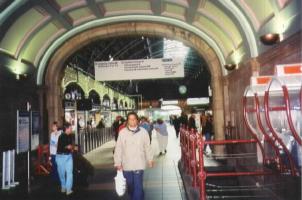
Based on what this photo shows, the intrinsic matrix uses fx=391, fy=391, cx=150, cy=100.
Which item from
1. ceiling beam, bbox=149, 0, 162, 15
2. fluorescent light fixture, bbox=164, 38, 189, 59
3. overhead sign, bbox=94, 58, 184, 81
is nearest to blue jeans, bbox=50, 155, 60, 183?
overhead sign, bbox=94, 58, 184, 81

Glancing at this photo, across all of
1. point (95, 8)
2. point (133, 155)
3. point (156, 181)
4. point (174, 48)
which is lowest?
point (156, 181)

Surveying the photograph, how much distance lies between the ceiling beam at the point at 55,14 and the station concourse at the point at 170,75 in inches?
1.4

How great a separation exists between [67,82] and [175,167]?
7058 millimetres

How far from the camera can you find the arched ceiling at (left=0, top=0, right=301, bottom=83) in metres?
8.38

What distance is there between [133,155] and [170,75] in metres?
7.37

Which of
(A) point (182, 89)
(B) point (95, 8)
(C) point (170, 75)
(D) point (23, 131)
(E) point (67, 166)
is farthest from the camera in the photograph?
(A) point (182, 89)

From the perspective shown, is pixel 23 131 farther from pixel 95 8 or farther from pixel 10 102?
pixel 95 8

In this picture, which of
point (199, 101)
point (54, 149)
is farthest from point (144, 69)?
point (199, 101)

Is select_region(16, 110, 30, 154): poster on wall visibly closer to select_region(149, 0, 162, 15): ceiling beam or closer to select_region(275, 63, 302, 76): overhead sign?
select_region(149, 0, 162, 15): ceiling beam

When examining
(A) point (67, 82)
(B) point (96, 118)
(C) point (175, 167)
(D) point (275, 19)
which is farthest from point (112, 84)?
(D) point (275, 19)

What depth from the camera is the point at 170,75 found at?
12875 mm

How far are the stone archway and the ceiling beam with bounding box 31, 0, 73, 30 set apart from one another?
967mm

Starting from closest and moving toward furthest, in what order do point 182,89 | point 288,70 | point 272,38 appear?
point 288,70 → point 272,38 → point 182,89

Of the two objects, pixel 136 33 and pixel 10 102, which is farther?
pixel 136 33
